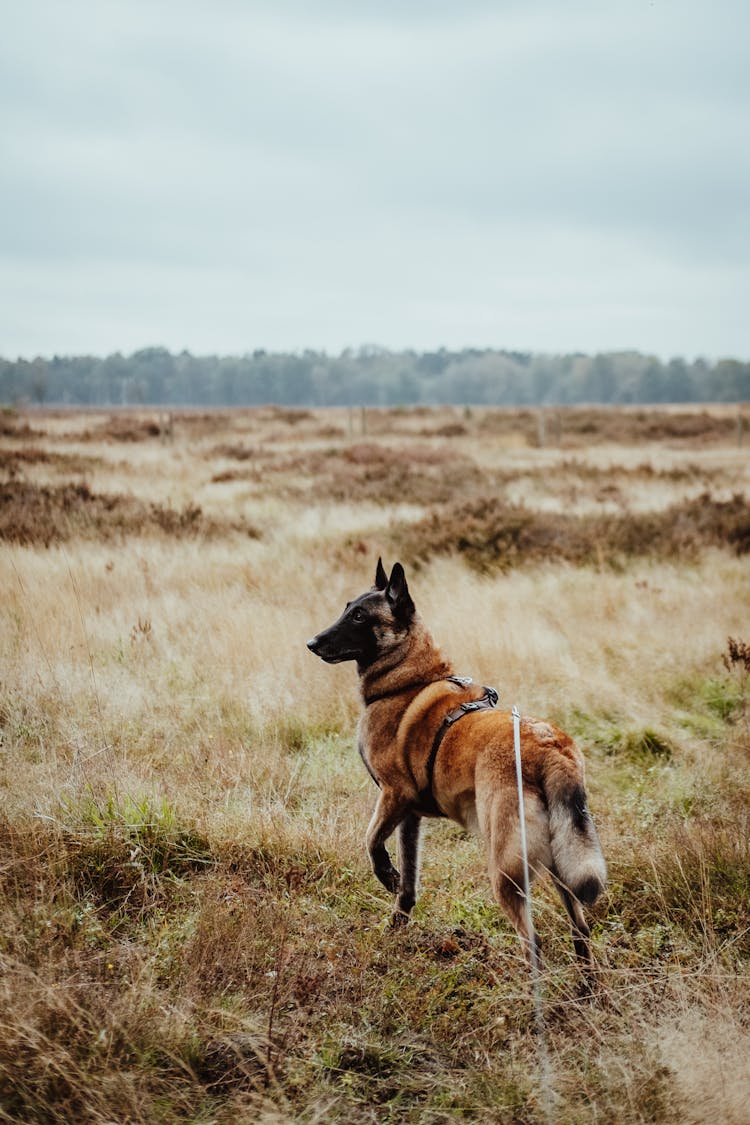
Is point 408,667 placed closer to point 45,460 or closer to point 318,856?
point 318,856

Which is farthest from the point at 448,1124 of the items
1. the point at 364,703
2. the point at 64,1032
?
the point at 364,703

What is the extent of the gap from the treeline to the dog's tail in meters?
80.2

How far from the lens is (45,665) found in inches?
217

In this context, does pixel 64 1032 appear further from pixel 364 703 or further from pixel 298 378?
pixel 298 378

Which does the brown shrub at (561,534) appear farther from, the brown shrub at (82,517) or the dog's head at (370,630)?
the dog's head at (370,630)

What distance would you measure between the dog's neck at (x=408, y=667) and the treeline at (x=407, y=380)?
3108 inches

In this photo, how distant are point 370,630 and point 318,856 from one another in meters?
1.14

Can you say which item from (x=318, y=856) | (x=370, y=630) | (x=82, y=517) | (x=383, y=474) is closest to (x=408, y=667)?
(x=370, y=630)

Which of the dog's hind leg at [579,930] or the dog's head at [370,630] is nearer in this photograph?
the dog's hind leg at [579,930]

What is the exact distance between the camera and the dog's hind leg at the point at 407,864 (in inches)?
135

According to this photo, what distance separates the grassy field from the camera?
2.38m

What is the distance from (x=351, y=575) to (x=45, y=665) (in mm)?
4181

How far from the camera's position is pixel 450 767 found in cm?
310

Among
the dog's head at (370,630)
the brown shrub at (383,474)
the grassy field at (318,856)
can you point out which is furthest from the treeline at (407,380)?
the dog's head at (370,630)
